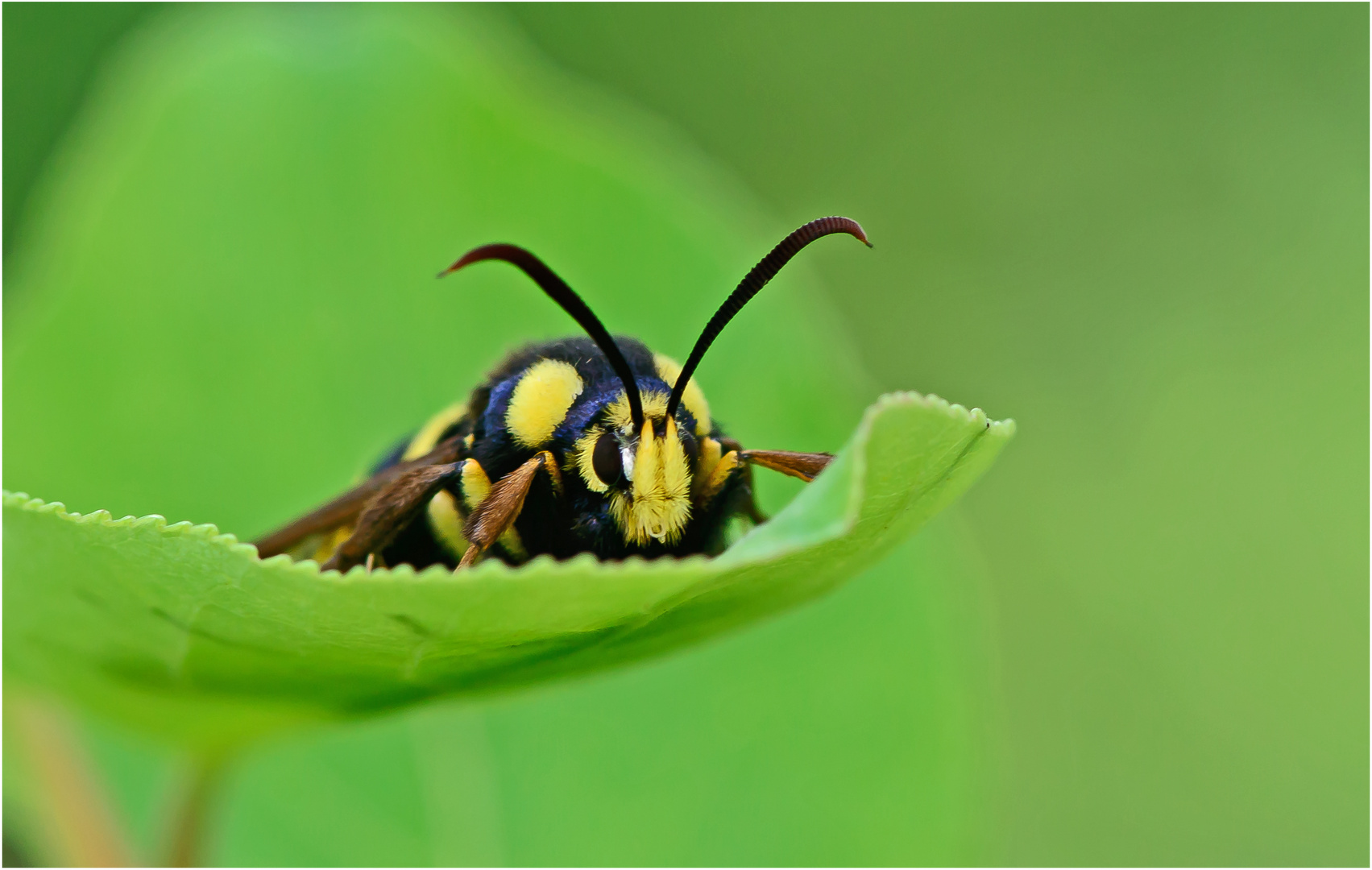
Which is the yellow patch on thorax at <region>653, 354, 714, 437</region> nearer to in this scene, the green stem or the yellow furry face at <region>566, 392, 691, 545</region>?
the yellow furry face at <region>566, 392, 691, 545</region>

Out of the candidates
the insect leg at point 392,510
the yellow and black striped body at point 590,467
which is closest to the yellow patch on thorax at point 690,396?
the yellow and black striped body at point 590,467

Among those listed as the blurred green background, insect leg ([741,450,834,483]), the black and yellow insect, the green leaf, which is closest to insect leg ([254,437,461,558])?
the black and yellow insect

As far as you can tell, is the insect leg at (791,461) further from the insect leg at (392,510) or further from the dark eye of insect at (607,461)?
the insect leg at (392,510)

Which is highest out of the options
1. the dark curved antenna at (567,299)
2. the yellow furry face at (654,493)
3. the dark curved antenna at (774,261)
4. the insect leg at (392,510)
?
the dark curved antenna at (774,261)

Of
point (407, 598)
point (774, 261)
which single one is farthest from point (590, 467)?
point (407, 598)

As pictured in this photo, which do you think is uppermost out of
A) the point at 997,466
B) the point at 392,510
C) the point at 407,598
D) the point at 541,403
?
the point at 997,466

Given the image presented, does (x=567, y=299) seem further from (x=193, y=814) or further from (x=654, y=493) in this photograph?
(x=193, y=814)
